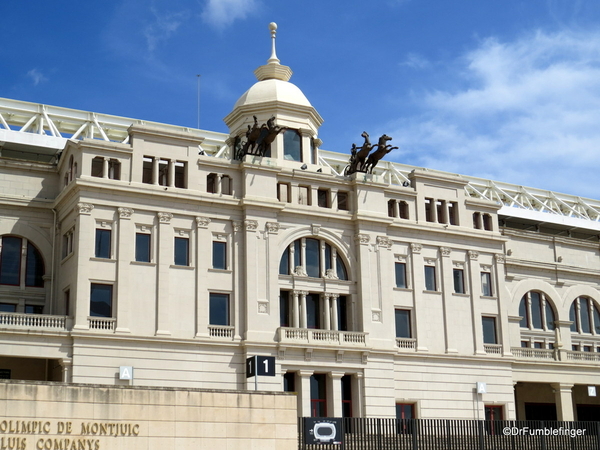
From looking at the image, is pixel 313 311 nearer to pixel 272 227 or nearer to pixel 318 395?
pixel 318 395

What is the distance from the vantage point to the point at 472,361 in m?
66.7

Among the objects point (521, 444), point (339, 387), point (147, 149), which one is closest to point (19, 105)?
point (147, 149)

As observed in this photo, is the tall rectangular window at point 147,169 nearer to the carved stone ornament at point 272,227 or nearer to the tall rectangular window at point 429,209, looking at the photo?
the carved stone ornament at point 272,227

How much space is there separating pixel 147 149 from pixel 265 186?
853 centimetres

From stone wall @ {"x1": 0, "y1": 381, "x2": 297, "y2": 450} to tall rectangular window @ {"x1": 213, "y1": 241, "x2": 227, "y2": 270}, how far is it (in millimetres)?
17961

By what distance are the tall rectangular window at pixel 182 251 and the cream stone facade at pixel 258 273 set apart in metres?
0.10

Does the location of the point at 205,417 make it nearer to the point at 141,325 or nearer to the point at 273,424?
the point at 273,424

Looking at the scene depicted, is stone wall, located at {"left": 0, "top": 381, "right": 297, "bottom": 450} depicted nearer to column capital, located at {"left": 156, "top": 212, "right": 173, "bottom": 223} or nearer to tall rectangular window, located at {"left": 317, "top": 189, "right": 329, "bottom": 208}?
column capital, located at {"left": 156, "top": 212, "right": 173, "bottom": 223}

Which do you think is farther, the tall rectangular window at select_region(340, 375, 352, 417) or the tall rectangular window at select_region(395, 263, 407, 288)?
the tall rectangular window at select_region(395, 263, 407, 288)

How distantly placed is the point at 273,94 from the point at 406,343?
70.8 feet

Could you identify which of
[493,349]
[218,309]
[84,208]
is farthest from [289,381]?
[493,349]

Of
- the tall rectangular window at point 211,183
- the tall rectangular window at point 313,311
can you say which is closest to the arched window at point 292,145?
the tall rectangular window at point 211,183

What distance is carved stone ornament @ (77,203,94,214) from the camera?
→ 5594cm

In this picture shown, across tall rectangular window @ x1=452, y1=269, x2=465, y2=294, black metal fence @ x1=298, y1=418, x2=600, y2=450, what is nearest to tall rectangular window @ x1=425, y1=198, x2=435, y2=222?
tall rectangular window @ x1=452, y1=269, x2=465, y2=294
